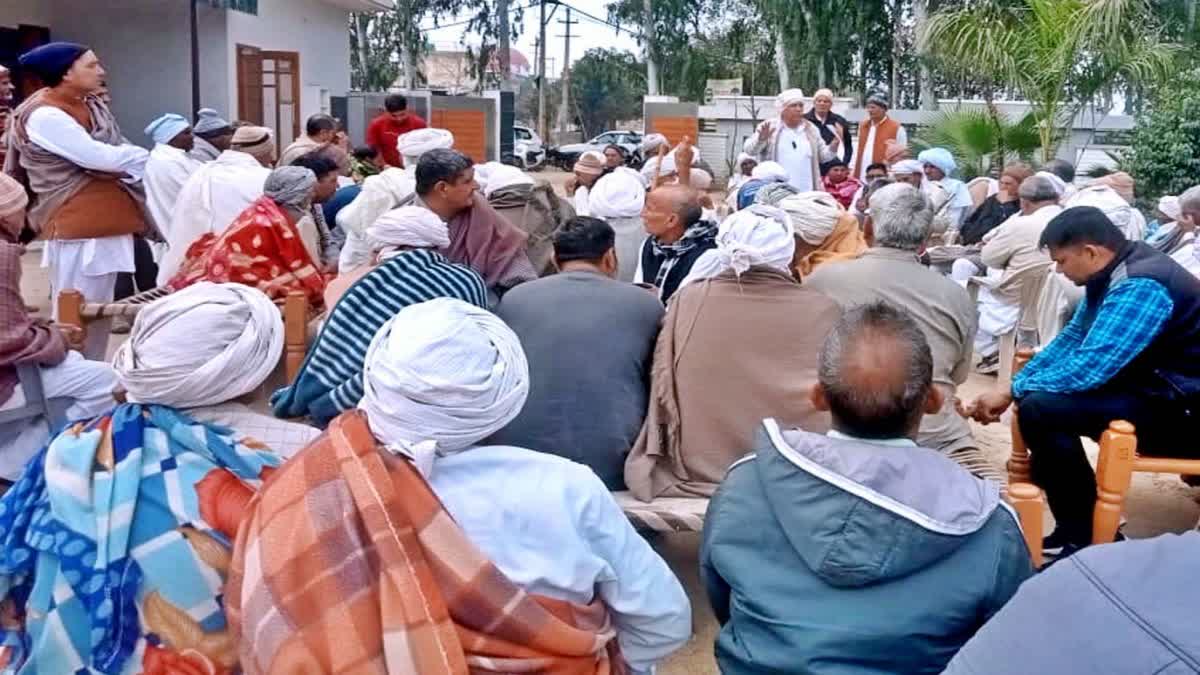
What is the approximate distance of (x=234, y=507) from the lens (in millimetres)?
2285

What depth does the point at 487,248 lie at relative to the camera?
4531 millimetres

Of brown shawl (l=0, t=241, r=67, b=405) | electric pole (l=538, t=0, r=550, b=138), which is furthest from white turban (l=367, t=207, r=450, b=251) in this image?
electric pole (l=538, t=0, r=550, b=138)

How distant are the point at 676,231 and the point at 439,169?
1.10 metres

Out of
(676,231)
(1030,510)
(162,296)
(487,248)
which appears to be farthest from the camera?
(676,231)

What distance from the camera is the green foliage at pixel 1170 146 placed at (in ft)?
37.4

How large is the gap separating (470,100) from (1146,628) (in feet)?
63.8

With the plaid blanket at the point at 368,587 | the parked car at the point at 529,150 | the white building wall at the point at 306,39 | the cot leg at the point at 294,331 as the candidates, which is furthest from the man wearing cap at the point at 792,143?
the parked car at the point at 529,150

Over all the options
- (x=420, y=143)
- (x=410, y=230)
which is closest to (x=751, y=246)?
(x=410, y=230)

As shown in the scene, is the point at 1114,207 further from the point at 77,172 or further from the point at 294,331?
the point at 77,172

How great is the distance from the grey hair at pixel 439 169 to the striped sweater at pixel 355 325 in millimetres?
821

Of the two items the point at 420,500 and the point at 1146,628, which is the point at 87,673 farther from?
the point at 1146,628

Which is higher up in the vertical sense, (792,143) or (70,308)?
(792,143)

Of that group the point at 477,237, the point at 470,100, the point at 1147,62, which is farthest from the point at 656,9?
the point at 477,237

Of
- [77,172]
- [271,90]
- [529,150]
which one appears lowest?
[77,172]
